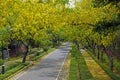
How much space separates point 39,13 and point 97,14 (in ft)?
26.2

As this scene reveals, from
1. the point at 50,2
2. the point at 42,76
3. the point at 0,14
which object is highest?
the point at 50,2

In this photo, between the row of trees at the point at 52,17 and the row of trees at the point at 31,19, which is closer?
the row of trees at the point at 52,17

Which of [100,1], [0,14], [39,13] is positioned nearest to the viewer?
[100,1]

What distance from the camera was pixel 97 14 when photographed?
104 ft

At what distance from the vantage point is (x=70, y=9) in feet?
105

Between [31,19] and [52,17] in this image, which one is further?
[52,17]

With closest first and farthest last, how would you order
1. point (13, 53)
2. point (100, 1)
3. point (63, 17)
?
point (100, 1)
point (63, 17)
point (13, 53)

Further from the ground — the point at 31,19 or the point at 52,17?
the point at 52,17

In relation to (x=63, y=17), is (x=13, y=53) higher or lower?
lower

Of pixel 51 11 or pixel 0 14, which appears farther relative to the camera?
pixel 51 11

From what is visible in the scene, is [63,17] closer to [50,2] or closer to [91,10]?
[91,10]

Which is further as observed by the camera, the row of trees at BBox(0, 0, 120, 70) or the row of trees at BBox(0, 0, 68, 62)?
the row of trees at BBox(0, 0, 68, 62)

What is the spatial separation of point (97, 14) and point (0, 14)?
11204 mm

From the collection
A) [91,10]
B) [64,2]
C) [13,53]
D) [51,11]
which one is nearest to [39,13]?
[51,11]
